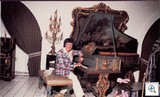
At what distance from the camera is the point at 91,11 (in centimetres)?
729

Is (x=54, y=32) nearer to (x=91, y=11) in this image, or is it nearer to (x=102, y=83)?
(x=91, y=11)

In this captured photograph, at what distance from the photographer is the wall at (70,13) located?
7391mm

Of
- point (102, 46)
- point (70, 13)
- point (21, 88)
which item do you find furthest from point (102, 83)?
point (70, 13)

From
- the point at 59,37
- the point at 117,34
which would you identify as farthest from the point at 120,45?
the point at 59,37

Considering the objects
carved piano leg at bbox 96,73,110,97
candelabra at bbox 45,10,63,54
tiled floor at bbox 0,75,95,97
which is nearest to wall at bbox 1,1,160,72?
candelabra at bbox 45,10,63,54

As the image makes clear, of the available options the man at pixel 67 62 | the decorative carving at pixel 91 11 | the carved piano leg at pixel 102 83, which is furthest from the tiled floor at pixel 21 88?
the decorative carving at pixel 91 11

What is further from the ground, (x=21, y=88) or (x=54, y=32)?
(x=54, y=32)

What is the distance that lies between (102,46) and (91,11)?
1.46 meters

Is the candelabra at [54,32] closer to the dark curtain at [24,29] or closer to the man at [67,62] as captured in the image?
the dark curtain at [24,29]

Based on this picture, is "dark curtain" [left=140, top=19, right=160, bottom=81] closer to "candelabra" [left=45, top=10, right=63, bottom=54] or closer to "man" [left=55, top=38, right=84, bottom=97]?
"candelabra" [left=45, top=10, right=63, bottom=54]

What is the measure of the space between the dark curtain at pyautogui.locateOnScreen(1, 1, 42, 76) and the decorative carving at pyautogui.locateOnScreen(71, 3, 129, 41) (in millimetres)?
1204

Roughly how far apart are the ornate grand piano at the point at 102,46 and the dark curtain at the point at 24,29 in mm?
1243

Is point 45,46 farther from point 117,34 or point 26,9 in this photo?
point 117,34

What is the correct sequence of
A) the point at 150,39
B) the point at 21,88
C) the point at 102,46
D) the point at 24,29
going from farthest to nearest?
the point at 150,39 → the point at 24,29 → the point at 102,46 → the point at 21,88
